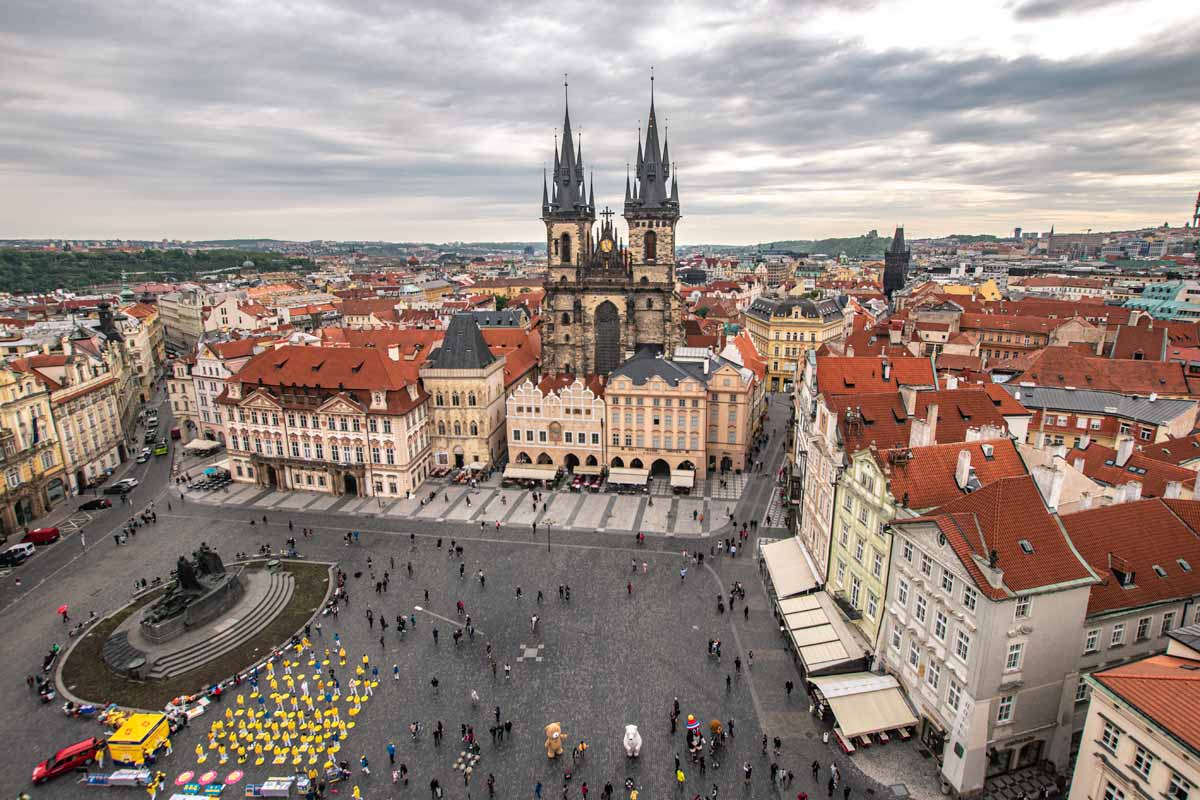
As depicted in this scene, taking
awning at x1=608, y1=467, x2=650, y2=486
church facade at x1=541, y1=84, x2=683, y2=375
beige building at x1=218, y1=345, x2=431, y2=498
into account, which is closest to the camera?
beige building at x1=218, y1=345, x2=431, y2=498

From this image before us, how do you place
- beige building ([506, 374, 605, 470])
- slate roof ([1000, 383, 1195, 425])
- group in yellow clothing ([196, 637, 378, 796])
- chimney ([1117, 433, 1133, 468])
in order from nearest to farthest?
group in yellow clothing ([196, 637, 378, 796]) → chimney ([1117, 433, 1133, 468]) → slate roof ([1000, 383, 1195, 425]) → beige building ([506, 374, 605, 470])

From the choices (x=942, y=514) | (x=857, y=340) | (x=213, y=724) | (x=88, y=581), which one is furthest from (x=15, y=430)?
(x=857, y=340)

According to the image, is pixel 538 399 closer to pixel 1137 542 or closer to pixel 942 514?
pixel 942 514

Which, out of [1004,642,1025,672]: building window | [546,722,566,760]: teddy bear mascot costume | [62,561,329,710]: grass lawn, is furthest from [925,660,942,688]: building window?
[62,561,329,710]: grass lawn

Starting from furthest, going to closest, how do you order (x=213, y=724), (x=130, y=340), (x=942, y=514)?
(x=130, y=340) < (x=213, y=724) < (x=942, y=514)

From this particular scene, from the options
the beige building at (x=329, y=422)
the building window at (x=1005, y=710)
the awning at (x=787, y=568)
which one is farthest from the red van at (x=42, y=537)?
the building window at (x=1005, y=710)

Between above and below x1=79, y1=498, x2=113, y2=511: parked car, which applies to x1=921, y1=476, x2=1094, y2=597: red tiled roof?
above

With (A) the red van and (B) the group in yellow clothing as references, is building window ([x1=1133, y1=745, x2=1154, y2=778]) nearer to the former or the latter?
(B) the group in yellow clothing

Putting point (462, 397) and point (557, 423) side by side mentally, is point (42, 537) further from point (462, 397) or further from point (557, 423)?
point (557, 423)
